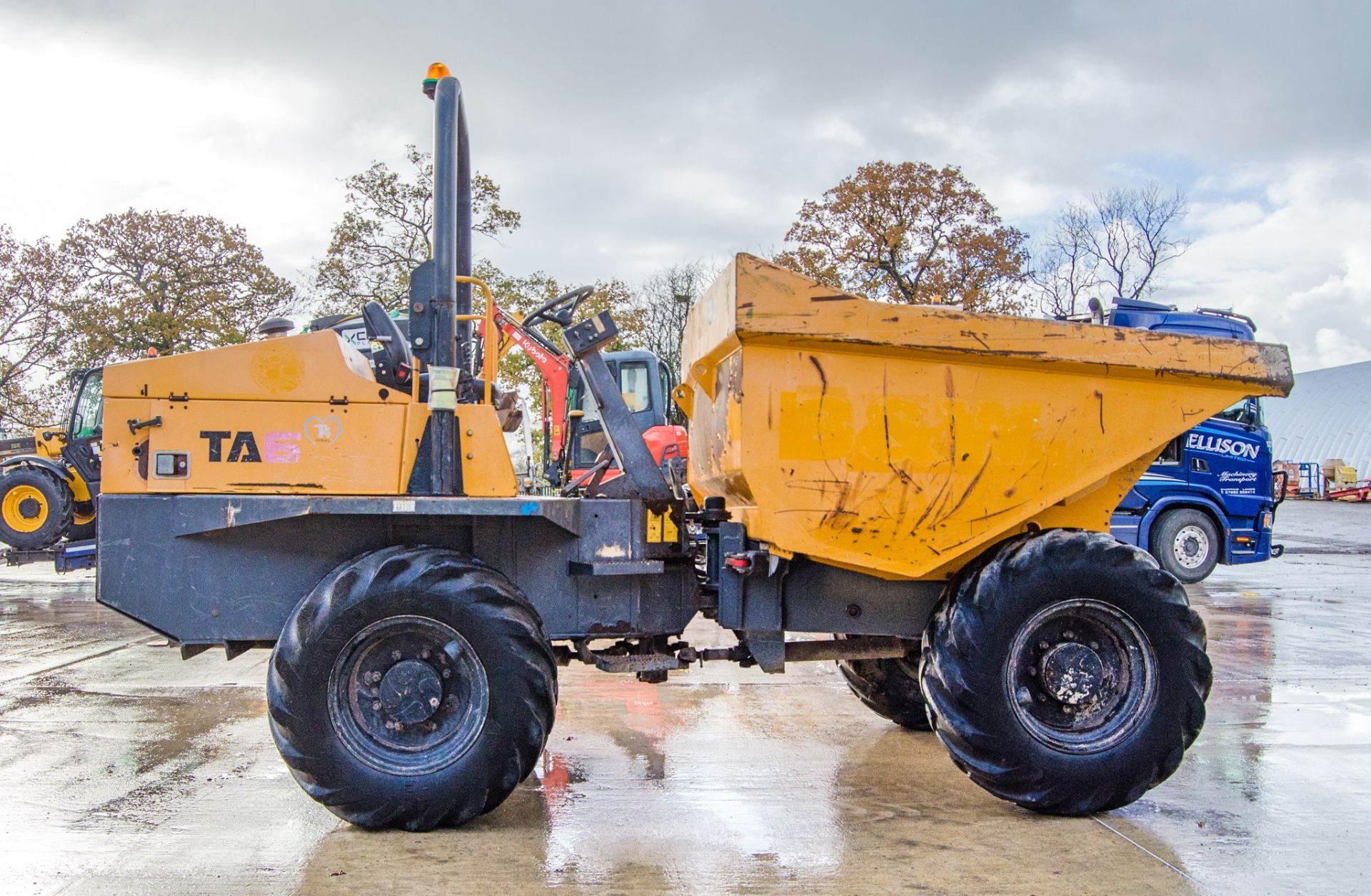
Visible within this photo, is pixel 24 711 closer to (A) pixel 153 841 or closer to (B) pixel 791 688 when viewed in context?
(A) pixel 153 841

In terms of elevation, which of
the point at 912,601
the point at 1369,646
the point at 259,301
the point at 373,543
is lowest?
the point at 1369,646

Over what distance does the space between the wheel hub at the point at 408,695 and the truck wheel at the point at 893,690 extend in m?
2.59

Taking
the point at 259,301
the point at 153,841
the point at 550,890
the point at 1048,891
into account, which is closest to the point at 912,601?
the point at 1048,891

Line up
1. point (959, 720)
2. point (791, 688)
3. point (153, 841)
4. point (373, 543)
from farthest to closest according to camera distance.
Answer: point (791, 688), point (373, 543), point (959, 720), point (153, 841)

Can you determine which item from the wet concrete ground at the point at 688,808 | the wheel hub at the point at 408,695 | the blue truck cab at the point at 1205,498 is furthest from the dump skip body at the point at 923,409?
the blue truck cab at the point at 1205,498

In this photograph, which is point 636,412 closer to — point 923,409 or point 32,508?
point 32,508

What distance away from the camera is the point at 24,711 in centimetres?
639

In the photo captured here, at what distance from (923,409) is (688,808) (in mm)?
2021

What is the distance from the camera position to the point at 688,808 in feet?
15.1

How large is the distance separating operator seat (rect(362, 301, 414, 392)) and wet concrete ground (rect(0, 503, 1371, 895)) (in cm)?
192

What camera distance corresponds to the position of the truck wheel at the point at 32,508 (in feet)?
47.6

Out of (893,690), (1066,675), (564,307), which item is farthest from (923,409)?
(893,690)

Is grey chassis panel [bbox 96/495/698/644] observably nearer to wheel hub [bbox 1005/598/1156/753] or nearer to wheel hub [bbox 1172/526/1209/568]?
wheel hub [bbox 1005/598/1156/753]

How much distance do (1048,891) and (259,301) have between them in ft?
85.1
